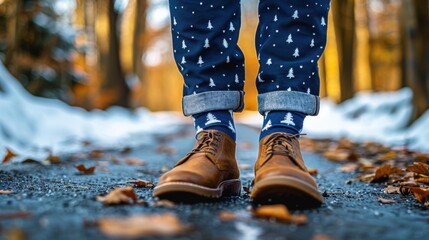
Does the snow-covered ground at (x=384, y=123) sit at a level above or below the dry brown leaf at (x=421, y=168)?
above

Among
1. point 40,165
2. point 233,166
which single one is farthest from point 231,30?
point 40,165

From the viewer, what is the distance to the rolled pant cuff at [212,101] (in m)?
1.52

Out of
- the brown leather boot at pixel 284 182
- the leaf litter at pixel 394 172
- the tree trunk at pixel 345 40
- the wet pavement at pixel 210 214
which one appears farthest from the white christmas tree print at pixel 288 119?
the tree trunk at pixel 345 40

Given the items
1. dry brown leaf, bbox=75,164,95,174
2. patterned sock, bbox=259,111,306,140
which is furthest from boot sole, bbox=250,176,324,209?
dry brown leaf, bbox=75,164,95,174

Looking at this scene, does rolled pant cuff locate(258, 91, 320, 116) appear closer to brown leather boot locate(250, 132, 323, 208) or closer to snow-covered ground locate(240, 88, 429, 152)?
brown leather boot locate(250, 132, 323, 208)

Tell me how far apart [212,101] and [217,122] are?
0.07m

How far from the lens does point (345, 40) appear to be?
10.3 meters

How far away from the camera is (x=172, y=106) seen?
4253 centimetres

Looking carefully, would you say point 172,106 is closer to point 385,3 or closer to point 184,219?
point 385,3

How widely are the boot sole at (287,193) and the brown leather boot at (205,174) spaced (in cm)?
14

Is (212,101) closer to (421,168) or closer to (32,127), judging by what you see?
(421,168)

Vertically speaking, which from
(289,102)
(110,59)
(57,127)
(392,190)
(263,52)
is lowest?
(392,190)

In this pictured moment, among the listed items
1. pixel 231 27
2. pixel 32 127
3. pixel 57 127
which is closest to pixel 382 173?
pixel 231 27

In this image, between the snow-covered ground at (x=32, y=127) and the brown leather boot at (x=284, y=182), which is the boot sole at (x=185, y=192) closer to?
the brown leather boot at (x=284, y=182)
